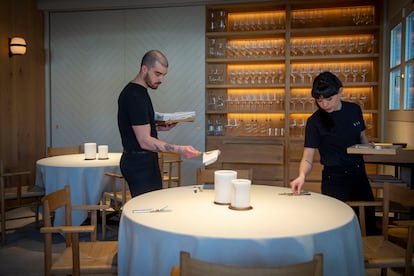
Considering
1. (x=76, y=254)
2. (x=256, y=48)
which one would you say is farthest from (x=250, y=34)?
(x=76, y=254)

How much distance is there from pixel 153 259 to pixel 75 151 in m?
3.98

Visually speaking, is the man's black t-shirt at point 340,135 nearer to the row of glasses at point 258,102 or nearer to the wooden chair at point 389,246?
the wooden chair at point 389,246

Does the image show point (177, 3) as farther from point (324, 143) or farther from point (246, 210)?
point (246, 210)

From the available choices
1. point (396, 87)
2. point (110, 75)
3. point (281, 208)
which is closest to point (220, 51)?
point (110, 75)

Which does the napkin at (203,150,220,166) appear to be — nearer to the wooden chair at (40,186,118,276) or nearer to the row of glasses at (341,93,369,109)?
the wooden chair at (40,186,118,276)

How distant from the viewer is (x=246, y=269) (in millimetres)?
1298

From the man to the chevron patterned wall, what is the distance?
11.1 ft

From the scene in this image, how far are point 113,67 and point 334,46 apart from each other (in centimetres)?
326

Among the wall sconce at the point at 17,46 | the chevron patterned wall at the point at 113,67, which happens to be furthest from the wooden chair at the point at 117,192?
the wall sconce at the point at 17,46

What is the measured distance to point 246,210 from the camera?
7.37 feet

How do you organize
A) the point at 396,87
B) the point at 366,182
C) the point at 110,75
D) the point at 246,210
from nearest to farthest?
the point at 246,210 < the point at 366,182 < the point at 396,87 < the point at 110,75

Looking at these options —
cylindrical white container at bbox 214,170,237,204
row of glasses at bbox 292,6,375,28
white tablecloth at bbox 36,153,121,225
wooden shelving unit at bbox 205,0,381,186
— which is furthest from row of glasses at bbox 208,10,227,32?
cylindrical white container at bbox 214,170,237,204

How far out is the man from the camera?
2873 mm

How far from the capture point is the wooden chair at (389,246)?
236cm
